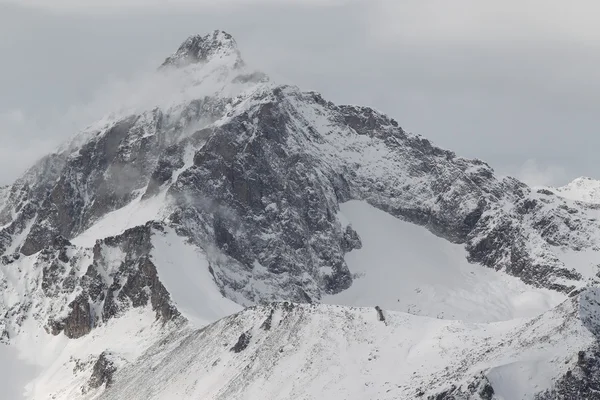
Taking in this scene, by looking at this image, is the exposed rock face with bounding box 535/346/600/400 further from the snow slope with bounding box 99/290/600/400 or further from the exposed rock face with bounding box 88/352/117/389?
the exposed rock face with bounding box 88/352/117/389

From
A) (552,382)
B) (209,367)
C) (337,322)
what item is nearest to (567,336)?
(552,382)

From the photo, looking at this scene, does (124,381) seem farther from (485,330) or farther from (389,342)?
(485,330)

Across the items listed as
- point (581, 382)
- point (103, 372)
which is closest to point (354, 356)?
point (581, 382)

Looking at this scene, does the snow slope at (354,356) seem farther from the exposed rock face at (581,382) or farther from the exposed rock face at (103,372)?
the exposed rock face at (103,372)

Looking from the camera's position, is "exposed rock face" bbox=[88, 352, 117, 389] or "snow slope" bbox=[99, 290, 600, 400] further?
A: "exposed rock face" bbox=[88, 352, 117, 389]

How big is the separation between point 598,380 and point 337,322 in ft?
168

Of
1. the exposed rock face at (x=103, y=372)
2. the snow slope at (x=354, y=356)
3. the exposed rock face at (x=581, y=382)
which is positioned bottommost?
the exposed rock face at (x=581, y=382)

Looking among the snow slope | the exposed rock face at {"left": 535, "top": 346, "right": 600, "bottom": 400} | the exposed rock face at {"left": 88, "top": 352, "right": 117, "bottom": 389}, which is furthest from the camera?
the exposed rock face at {"left": 88, "top": 352, "right": 117, "bottom": 389}

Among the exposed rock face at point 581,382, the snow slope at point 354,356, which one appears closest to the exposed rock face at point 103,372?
the snow slope at point 354,356

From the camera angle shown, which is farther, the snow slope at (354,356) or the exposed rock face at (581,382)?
the snow slope at (354,356)

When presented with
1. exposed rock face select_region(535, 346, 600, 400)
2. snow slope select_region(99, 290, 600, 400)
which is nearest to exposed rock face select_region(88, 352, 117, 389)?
snow slope select_region(99, 290, 600, 400)

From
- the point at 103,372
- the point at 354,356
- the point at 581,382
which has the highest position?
the point at 103,372

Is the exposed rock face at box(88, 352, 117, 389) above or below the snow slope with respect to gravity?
above

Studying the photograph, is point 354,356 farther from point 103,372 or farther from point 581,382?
point 103,372
